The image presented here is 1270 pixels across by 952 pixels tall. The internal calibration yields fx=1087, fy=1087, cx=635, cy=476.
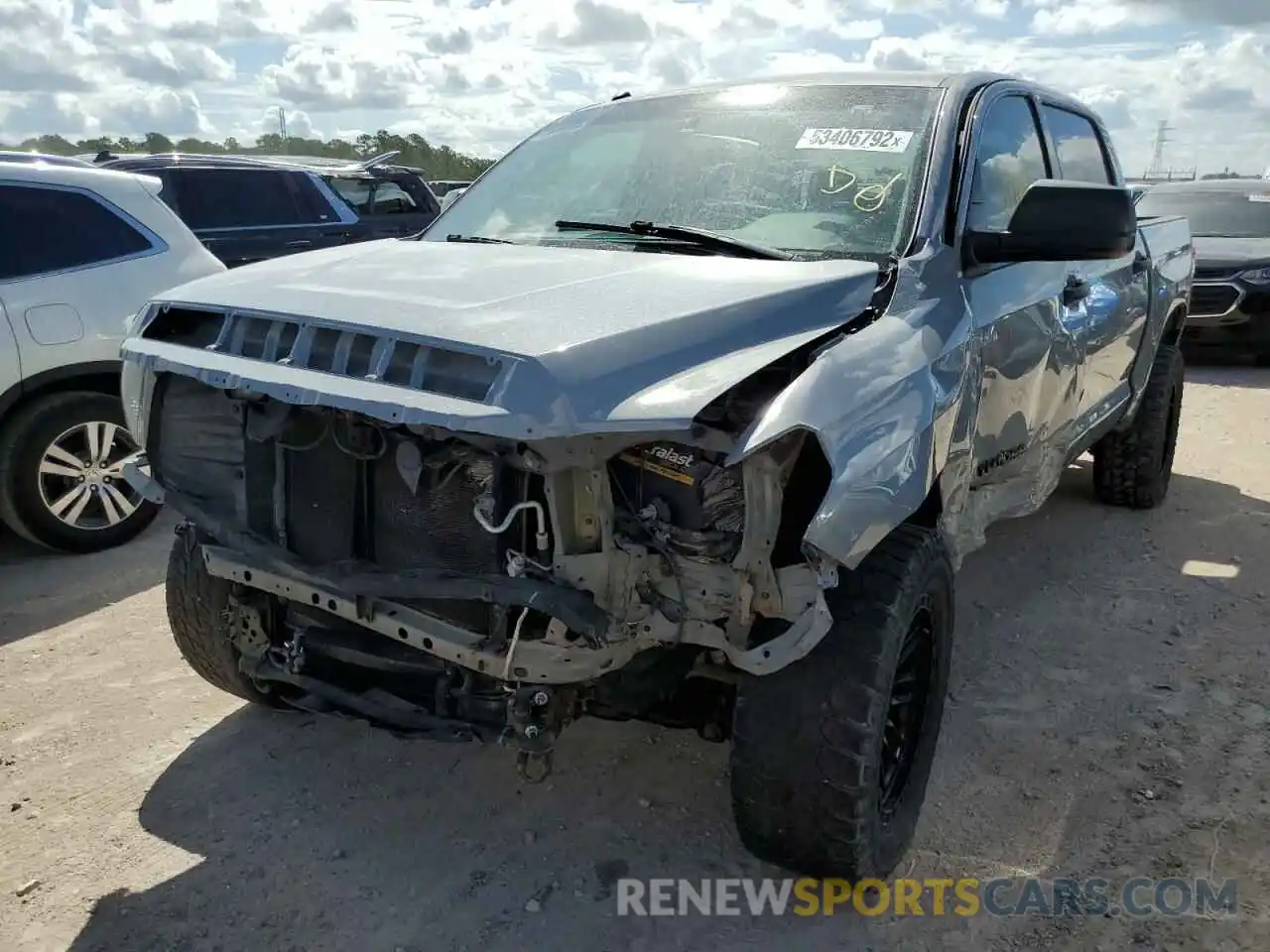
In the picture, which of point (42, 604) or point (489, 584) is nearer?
point (489, 584)

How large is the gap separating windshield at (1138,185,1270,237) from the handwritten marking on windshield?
941 centimetres

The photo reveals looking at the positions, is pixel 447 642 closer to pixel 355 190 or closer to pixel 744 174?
pixel 744 174

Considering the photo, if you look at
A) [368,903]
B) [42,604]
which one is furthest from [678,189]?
[42,604]

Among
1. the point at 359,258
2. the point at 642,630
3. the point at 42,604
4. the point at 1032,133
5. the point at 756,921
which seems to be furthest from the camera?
the point at 42,604

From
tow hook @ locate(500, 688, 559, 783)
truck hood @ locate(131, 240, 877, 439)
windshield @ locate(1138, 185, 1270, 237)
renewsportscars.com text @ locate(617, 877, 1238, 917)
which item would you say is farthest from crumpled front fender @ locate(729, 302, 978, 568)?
windshield @ locate(1138, 185, 1270, 237)

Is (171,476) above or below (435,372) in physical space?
below

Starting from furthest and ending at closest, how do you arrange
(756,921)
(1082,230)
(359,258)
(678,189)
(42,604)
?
(42,604) → (678,189) → (359,258) → (1082,230) → (756,921)

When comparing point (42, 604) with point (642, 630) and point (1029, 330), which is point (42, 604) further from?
point (1029, 330)

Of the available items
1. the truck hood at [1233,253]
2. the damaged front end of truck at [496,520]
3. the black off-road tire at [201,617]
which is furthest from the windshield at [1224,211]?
the black off-road tire at [201,617]

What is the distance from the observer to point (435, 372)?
2227 millimetres

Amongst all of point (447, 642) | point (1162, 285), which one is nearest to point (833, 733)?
point (447, 642)

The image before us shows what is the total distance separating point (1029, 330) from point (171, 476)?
262 cm

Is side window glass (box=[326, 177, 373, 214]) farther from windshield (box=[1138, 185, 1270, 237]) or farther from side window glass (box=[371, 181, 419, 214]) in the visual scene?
windshield (box=[1138, 185, 1270, 237])

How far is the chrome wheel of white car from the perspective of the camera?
4944mm
